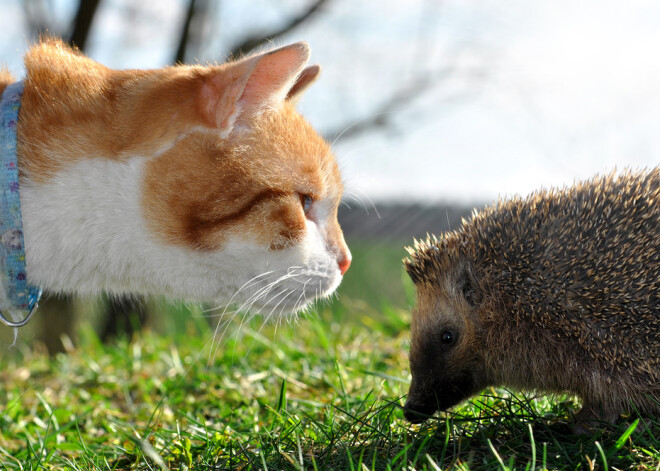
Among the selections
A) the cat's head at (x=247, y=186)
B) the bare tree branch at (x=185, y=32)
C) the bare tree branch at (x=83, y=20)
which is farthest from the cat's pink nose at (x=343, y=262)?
the bare tree branch at (x=83, y=20)

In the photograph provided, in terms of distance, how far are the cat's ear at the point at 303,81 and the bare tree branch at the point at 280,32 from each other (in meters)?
4.38

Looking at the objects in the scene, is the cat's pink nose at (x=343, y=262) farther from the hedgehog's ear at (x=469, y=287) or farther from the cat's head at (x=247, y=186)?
the hedgehog's ear at (x=469, y=287)

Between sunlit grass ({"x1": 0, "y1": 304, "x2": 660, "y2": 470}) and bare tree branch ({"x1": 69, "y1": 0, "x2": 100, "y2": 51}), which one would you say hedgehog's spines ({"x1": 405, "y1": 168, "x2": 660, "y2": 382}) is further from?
bare tree branch ({"x1": 69, "y1": 0, "x2": 100, "y2": 51})

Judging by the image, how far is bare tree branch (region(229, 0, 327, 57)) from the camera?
8.25 metres

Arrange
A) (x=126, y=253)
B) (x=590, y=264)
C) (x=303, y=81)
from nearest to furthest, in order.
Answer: (x=126, y=253) < (x=590, y=264) < (x=303, y=81)

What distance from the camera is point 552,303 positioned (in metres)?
3.72

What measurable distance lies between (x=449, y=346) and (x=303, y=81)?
1927mm

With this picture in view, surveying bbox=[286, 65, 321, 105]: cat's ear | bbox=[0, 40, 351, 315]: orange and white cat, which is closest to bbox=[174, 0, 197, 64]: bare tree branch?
bbox=[286, 65, 321, 105]: cat's ear

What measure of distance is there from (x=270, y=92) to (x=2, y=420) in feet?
11.1

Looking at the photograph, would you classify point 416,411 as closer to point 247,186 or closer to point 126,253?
point 247,186

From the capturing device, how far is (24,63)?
3648 millimetres

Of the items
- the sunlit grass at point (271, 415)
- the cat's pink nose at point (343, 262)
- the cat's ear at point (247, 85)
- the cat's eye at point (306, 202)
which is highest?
the cat's ear at point (247, 85)

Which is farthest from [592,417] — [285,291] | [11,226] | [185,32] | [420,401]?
[185,32]

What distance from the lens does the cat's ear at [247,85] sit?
9.99 feet
